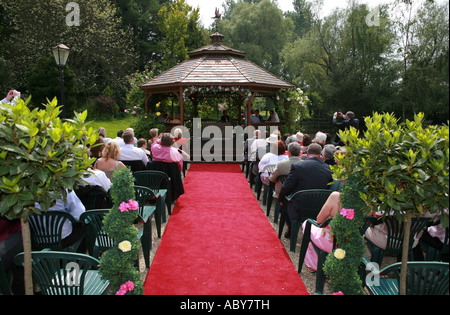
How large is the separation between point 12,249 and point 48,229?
1.58ft

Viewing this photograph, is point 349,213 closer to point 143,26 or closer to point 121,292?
point 121,292

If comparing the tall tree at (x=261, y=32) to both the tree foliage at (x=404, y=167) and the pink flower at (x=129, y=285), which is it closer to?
the tree foliage at (x=404, y=167)

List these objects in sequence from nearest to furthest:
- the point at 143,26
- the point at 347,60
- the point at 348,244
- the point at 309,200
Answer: the point at 348,244 < the point at 309,200 < the point at 347,60 < the point at 143,26

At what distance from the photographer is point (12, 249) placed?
3.34 m

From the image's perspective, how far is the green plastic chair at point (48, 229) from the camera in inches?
148

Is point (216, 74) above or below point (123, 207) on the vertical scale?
above

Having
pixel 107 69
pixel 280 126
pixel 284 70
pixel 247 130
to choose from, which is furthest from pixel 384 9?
pixel 107 69

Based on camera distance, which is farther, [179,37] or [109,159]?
[179,37]

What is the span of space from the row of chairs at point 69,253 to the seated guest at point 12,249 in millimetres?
171

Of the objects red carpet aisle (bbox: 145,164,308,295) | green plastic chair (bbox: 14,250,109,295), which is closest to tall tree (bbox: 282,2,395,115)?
red carpet aisle (bbox: 145,164,308,295)

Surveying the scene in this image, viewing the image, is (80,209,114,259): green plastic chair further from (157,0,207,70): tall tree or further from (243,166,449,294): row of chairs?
(157,0,207,70): tall tree

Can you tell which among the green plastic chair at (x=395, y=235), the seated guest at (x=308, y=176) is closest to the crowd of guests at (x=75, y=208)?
the seated guest at (x=308, y=176)

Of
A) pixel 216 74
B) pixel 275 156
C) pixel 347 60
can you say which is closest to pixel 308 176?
pixel 275 156

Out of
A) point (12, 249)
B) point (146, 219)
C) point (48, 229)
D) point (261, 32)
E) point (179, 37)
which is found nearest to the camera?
point (12, 249)
